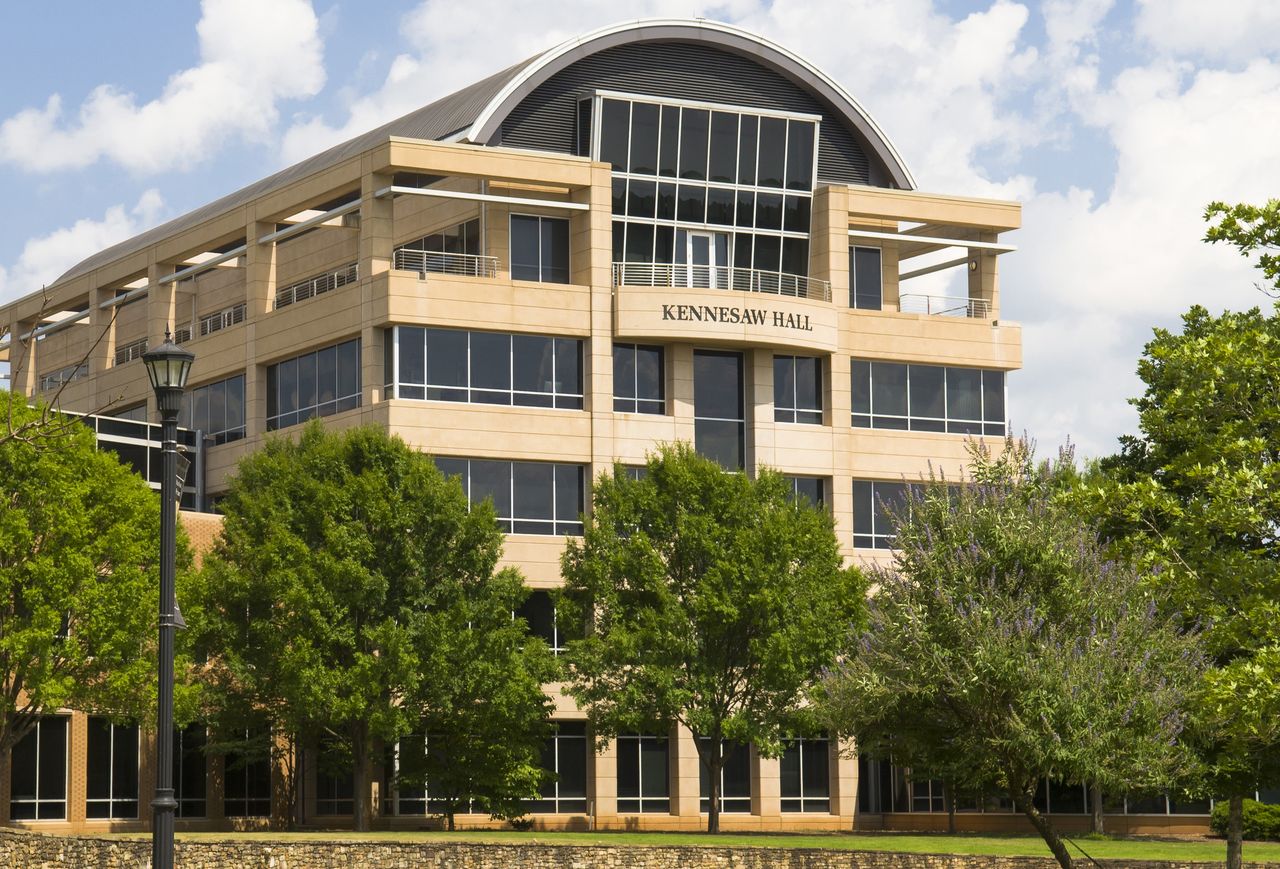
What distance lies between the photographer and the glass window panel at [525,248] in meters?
58.4

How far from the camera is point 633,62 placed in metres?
60.8

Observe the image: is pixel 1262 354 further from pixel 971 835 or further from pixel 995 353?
pixel 995 353

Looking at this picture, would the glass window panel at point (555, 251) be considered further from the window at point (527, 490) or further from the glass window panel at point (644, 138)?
the window at point (527, 490)

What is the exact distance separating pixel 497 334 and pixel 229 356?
10766mm

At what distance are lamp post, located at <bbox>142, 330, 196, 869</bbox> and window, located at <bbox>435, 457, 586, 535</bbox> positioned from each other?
36132mm

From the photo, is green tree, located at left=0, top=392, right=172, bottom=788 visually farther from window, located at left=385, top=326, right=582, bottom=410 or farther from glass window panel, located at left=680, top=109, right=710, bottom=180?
glass window panel, located at left=680, top=109, right=710, bottom=180

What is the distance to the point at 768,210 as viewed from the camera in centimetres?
6225

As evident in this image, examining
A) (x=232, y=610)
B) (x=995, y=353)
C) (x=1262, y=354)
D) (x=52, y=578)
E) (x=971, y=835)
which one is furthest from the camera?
(x=995, y=353)

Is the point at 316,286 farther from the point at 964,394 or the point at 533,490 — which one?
the point at 964,394

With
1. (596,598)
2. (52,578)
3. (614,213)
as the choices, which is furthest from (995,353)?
(52,578)

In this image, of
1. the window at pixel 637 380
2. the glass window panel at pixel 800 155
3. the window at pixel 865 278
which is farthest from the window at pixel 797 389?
the glass window panel at pixel 800 155

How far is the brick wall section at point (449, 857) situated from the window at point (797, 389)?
75.6ft

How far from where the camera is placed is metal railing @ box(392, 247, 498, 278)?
188 feet

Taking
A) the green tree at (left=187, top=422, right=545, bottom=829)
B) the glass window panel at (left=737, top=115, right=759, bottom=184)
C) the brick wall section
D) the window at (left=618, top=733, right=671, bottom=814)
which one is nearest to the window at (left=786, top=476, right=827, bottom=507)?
the window at (left=618, top=733, right=671, bottom=814)
